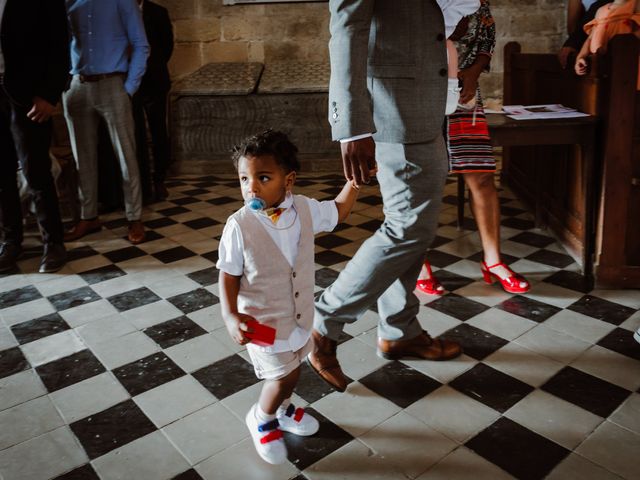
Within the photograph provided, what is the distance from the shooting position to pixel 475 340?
7.18ft

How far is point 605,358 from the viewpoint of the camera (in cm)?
201

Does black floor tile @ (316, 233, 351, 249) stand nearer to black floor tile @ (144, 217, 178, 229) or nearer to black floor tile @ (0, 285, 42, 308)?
black floor tile @ (144, 217, 178, 229)

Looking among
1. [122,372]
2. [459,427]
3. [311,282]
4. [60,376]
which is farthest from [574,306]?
[60,376]

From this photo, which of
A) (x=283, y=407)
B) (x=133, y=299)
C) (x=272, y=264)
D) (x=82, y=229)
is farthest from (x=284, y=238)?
(x=82, y=229)

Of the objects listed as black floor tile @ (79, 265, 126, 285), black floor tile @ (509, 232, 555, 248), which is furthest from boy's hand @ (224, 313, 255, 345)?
black floor tile @ (509, 232, 555, 248)

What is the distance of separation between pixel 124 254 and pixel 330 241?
1281 mm

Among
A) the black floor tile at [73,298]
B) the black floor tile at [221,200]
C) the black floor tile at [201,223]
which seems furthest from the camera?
the black floor tile at [221,200]

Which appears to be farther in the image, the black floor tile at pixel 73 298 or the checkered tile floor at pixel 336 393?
the black floor tile at pixel 73 298

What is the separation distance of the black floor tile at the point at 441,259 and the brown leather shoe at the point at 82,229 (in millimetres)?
2304

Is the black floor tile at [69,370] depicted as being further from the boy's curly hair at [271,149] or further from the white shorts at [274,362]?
the boy's curly hair at [271,149]

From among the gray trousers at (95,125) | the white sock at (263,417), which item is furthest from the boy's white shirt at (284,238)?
the gray trousers at (95,125)

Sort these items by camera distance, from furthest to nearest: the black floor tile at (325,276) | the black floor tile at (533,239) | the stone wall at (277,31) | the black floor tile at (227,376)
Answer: the stone wall at (277,31), the black floor tile at (533,239), the black floor tile at (325,276), the black floor tile at (227,376)

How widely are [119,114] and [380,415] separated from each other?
2.68 meters

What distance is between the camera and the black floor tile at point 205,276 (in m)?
2.94
